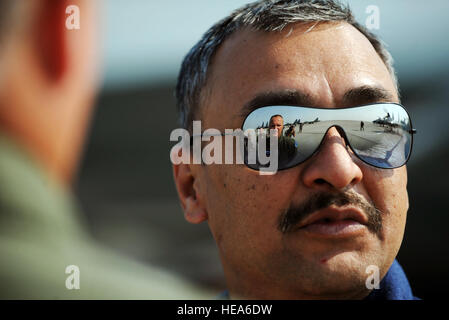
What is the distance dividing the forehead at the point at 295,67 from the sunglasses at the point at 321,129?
0.06m

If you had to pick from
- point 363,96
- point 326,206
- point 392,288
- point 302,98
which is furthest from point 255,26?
point 392,288

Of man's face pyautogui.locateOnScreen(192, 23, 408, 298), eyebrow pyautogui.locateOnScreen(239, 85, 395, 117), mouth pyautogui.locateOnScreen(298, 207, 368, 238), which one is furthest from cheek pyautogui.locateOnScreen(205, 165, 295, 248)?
eyebrow pyautogui.locateOnScreen(239, 85, 395, 117)

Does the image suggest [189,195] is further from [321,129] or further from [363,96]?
[363,96]

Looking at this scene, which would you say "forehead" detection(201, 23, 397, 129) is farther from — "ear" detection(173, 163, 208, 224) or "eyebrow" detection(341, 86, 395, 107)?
"ear" detection(173, 163, 208, 224)

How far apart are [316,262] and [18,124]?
114cm

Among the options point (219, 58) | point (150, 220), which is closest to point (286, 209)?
point (219, 58)

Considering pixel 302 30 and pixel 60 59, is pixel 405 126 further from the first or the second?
pixel 60 59

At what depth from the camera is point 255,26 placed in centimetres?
184

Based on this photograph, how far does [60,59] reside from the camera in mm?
1525

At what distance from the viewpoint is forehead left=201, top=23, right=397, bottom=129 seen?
1.69 meters

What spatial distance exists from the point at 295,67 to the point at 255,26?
0.88ft

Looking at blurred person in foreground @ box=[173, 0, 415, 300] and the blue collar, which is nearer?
blurred person in foreground @ box=[173, 0, 415, 300]

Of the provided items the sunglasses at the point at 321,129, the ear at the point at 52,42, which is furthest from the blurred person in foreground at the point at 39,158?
the sunglasses at the point at 321,129

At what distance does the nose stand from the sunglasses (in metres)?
0.02
